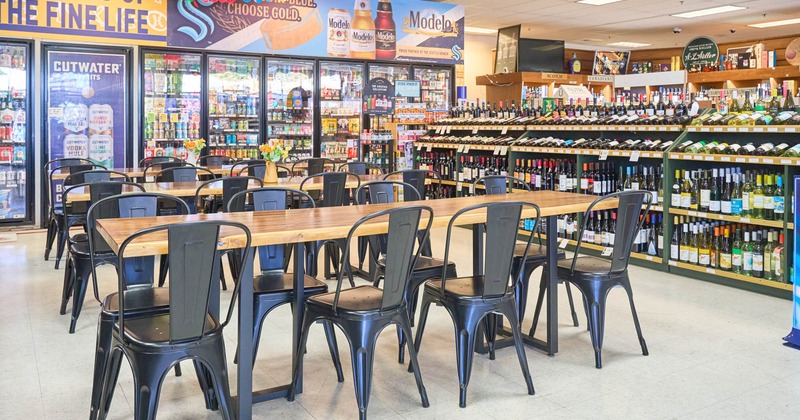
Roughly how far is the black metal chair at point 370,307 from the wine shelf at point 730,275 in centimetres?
332

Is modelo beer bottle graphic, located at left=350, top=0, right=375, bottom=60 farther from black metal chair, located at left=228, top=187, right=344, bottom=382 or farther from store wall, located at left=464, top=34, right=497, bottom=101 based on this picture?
black metal chair, located at left=228, top=187, right=344, bottom=382

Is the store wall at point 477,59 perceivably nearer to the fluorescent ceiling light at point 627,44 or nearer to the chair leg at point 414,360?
the fluorescent ceiling light at point 627,44

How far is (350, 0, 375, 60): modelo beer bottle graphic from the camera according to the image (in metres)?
9.71

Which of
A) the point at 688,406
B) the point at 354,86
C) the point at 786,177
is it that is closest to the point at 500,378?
the point at 688,406

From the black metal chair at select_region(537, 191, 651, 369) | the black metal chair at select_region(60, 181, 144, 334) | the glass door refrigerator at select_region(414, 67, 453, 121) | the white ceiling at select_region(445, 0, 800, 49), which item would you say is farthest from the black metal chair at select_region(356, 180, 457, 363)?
the white ceiling at select_region(445, 0, 800, 49)

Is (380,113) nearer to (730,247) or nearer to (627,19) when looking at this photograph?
(627,19)

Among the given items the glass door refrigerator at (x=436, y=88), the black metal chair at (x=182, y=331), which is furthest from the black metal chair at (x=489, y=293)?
the glass door refrigerator at (x=436, y=88)

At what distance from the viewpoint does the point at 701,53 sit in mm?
10977

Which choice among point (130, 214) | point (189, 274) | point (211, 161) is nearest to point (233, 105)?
point (211, 161)

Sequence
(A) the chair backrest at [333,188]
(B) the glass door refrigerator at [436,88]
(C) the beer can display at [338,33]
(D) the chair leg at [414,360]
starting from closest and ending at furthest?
(D) the chair leg at [414,360]
(A) the chair backrest at [333,188]
(C) the beer can display at [338,33]
(B) the glass door refrigerator at [436,88]

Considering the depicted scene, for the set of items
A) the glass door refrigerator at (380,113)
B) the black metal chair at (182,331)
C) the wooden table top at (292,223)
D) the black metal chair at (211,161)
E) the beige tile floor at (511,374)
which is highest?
the glass door refrigerator at (380,113)

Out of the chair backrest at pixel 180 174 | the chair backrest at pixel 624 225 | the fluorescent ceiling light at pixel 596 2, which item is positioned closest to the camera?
the chair backrest at pixel 624 225

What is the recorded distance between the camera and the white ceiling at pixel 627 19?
1026 cm

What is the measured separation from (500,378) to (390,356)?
635 millimetres
